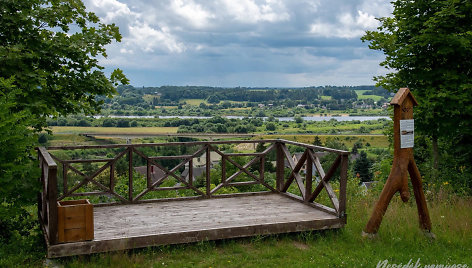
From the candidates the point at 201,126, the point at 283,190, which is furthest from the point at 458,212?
the point at 201,126

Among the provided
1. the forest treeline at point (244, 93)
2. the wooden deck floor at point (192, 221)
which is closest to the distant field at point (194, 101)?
the forest treeline at point (244, 93)

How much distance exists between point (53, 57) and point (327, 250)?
5.29m

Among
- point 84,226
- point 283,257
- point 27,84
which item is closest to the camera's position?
point 84,226

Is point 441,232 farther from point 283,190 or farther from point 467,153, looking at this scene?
point 467,153

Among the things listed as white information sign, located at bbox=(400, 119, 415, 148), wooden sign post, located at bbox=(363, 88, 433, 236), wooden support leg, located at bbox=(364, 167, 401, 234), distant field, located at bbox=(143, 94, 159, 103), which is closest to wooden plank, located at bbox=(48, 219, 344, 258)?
wooden support leg, located at bbox=(364, 167, 401, 234)

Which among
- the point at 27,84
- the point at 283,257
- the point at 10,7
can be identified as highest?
the point at 10,7

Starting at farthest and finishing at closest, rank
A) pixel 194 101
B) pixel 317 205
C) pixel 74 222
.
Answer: pixel 194 101 < pixel 317 205 < pixel 74 222

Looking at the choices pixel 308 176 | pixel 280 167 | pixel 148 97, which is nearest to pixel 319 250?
pixel 308 176

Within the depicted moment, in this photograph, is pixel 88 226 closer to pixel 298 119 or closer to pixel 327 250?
pixel 327 250

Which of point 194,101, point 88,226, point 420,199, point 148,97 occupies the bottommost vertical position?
point 88,226

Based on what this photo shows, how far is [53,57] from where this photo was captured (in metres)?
7.43

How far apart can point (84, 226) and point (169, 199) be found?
262 centimetres

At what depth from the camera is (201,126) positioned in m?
41.8

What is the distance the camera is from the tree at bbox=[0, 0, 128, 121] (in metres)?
6.86
